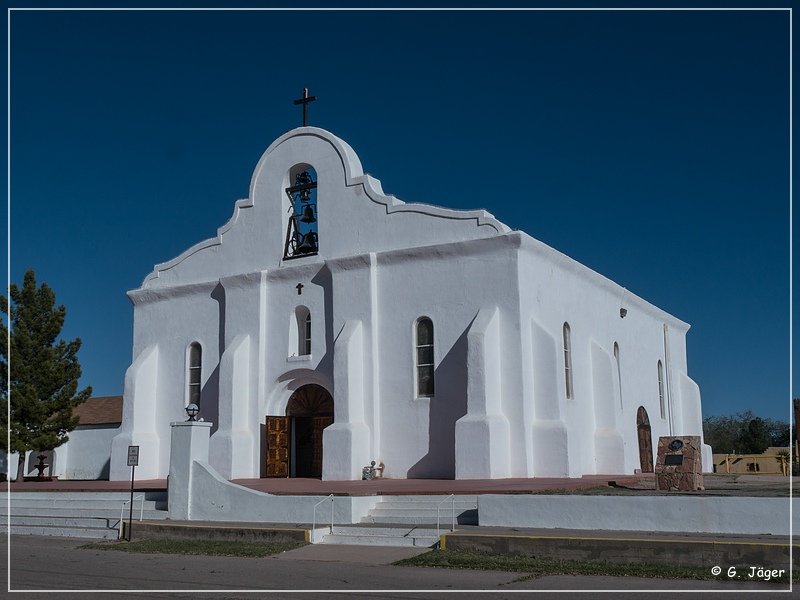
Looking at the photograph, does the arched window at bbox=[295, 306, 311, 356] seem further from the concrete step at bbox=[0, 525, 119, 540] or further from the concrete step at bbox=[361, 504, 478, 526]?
the concrete step at bbox=[0, 525, 119, 540]

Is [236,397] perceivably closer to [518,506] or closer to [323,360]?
[323,360]

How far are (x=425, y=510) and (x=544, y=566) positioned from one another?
496 centimetres

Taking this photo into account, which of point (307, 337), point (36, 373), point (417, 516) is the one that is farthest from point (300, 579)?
point (36, 373)

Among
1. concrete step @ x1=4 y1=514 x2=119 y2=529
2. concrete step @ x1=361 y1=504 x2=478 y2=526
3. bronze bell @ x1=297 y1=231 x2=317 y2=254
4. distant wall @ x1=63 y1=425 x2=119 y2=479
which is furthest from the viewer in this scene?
distant wall @ x1=63 y1=425 x2=119 y2=479

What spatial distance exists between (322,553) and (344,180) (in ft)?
41.4

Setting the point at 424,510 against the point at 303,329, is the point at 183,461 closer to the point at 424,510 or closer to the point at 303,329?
the point at 424,510

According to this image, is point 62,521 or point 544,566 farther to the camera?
point 62,521

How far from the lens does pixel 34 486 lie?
23.6 metres

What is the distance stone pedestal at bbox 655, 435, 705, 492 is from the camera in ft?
57.6

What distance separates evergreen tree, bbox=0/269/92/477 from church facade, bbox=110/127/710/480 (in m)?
5.75

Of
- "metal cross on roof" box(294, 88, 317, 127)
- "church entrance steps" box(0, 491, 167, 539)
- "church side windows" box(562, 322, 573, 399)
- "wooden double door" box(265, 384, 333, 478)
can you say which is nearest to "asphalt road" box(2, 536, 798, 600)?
"church entrance steps" box(0, 491, 167, 539)

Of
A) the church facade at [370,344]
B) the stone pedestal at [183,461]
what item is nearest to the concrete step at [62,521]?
the stone pedestal at [183,461]

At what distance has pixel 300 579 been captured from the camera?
1182 centimetres

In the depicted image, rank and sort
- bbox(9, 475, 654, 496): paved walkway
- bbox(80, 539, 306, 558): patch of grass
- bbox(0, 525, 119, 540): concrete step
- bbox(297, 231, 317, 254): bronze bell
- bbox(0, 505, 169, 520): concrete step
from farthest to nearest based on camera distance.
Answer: bbox(297, 231, 317, 254): bronze bell → bbox(0, 505, 169, 520): concrete step → bbox(0, 525, 119, 540): concrete step → bbox(9, 475, 654, 496): paved walkway → bbox(80, 539, 306, 558): patch of grass
